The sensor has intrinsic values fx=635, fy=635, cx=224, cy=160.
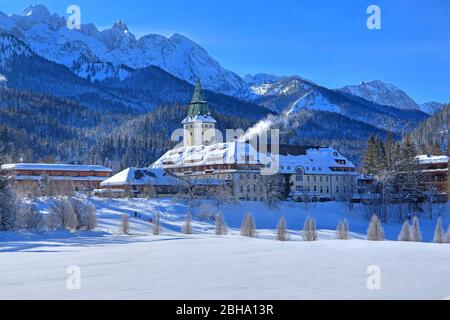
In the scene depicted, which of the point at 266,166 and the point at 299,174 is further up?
the point at 266,166

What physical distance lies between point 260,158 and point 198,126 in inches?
1713

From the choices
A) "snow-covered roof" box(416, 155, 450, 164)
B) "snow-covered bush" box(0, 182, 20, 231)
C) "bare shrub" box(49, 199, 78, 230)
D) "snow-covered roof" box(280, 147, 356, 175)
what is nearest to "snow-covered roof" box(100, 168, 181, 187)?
"snow-covered roof" box(280, 147, 356, 175)

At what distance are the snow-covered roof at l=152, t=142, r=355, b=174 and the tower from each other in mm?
26968

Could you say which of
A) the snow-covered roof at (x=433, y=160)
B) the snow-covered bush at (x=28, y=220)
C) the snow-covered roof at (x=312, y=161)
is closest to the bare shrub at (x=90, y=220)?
the snow-covered bush at (x=28, y=220)

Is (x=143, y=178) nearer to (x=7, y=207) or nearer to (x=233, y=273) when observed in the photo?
(x=7, y=207)

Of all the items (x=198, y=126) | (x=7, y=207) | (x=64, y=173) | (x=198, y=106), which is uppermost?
(x=198, y=106)

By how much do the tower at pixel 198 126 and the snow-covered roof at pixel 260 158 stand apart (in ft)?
88.5

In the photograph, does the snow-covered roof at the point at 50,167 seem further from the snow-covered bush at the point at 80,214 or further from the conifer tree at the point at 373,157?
the snow-covered bush at the point at 80,214

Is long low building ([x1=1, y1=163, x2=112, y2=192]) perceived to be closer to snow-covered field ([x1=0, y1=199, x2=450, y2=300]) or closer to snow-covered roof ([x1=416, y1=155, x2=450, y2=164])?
snow-covered roof ([x1=416, y1=155, x2=450, y2=164])

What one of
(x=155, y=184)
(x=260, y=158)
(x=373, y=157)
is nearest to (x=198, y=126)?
(x=260, y=158)

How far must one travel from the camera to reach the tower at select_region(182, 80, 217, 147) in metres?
152

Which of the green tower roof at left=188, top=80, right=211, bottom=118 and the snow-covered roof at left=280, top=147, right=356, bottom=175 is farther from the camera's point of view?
the green tower roof at left=188, top=80, right=211, bottom=118

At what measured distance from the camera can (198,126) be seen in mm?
153000
